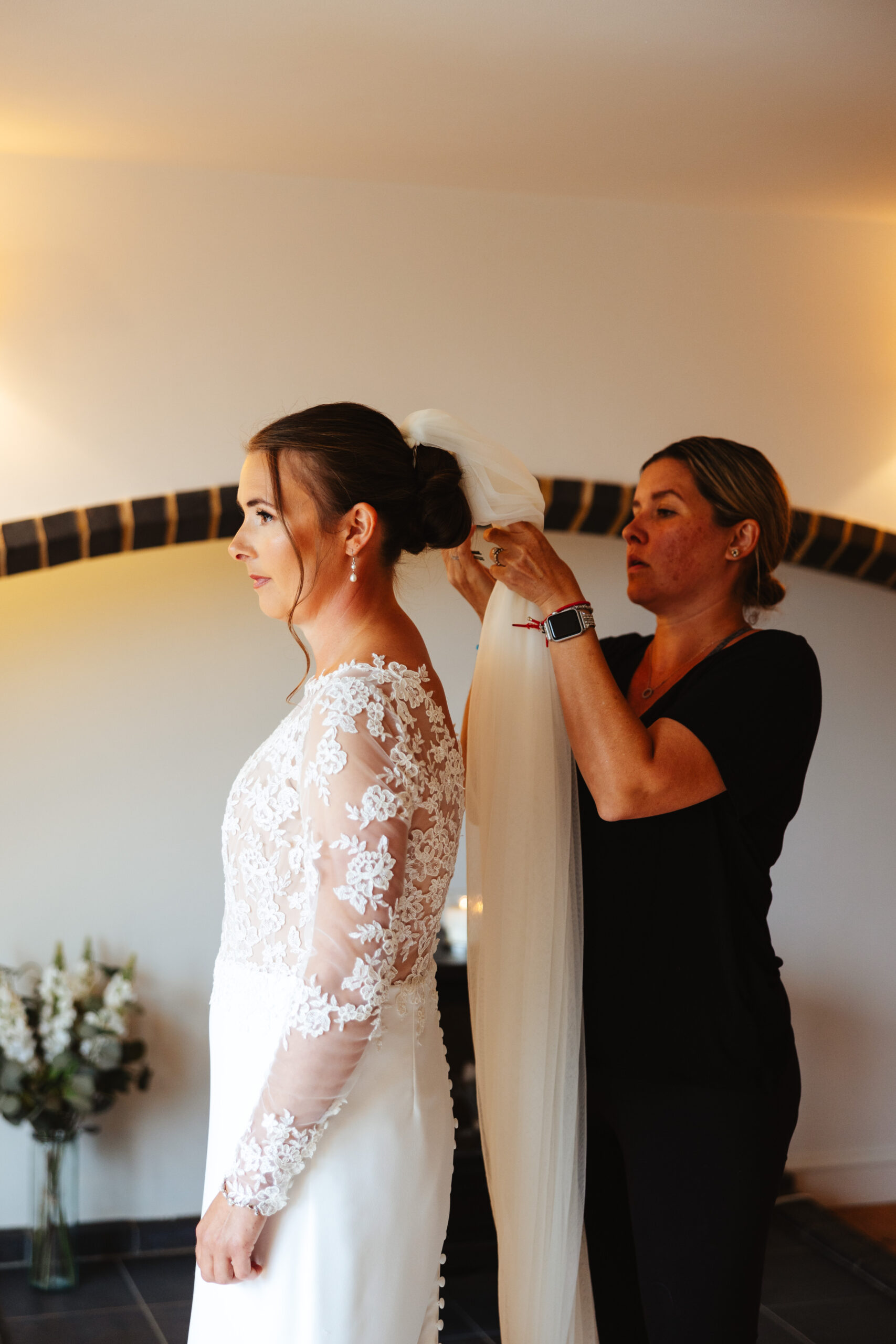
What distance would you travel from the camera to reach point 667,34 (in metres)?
2.41

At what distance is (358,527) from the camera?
1.54m

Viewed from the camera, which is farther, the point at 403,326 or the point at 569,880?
the point at 403,326

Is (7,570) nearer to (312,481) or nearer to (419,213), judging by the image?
(419,213)

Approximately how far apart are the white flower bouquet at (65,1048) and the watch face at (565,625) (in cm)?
204

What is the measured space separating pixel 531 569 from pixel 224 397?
1.73m

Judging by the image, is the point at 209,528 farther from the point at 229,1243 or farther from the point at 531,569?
the point at 229,1243

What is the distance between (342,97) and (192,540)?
1.17 meters

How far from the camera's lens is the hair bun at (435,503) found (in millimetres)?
1630

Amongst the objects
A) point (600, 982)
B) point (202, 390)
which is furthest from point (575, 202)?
point (600, 982)

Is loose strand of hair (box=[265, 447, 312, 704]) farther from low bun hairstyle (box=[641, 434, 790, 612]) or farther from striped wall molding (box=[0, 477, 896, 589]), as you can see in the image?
striped wall molding (box=[0, 477, 896, 589])

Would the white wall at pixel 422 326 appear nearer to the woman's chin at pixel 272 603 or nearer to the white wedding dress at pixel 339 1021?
the woman's chin at pixel 272 603

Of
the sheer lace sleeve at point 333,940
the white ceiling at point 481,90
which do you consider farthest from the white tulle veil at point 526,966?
the white ceiling at point 481,90

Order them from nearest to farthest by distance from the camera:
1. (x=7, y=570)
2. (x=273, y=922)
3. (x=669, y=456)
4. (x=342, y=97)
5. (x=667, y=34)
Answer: (x=273, y=922)
(x=669, y=456)
(x=667, y=34)
(x=342, y=97)
(x=7, y=570)

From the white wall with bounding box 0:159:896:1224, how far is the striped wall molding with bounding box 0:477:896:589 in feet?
0.26
